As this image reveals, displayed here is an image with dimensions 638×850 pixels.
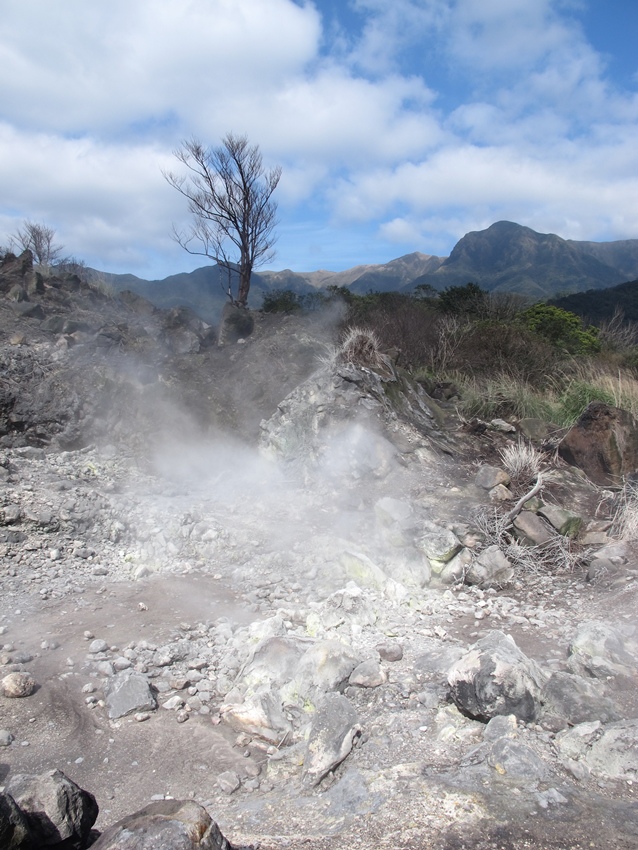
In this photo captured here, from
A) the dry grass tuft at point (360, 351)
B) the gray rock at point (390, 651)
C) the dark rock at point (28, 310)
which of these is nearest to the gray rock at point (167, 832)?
the gray rock at point (390, 651)

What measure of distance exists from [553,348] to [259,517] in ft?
24.0

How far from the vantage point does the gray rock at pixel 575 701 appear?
2.97 metres

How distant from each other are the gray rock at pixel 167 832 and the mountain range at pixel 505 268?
39.5m

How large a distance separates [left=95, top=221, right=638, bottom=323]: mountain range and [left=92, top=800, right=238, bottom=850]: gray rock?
3954cm

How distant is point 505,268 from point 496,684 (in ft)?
180

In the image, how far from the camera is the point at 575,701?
119 inches

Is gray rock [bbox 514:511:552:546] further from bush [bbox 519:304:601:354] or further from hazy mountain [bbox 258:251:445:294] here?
hazy mountain [bbox 258:251:445:294]

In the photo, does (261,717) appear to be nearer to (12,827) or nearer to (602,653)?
(12,827)

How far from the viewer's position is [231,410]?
8008 millimetres

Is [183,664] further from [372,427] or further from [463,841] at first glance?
[372,427]

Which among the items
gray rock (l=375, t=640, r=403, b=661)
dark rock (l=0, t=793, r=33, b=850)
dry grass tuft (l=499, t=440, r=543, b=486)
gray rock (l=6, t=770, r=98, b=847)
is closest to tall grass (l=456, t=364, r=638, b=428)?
dry grass tuft (l=499, t=440, r=543, b=486)

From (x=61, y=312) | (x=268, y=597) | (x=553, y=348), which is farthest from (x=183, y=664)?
(x=553, y=348)

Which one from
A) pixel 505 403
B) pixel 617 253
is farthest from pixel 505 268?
pixel 505 403

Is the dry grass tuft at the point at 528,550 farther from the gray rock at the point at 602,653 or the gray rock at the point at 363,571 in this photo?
the gray rock at the point at 602,653
